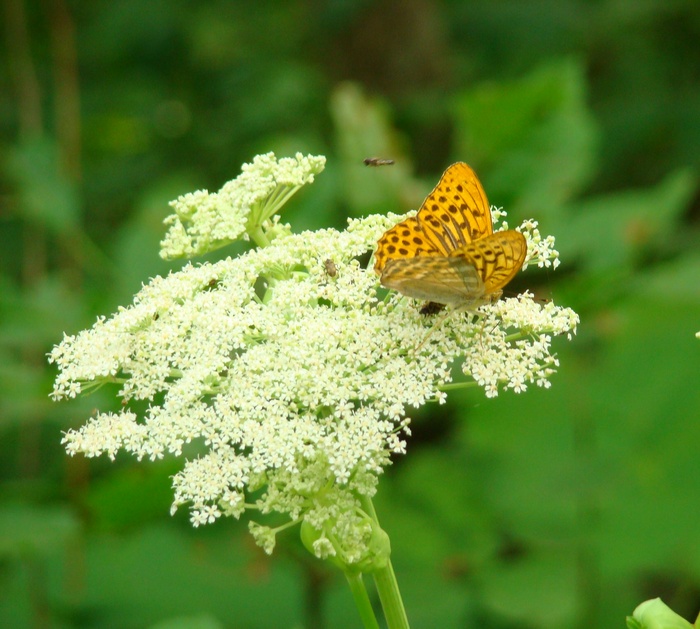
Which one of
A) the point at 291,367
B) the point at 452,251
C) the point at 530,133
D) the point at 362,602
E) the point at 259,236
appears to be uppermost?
the point at 530,133

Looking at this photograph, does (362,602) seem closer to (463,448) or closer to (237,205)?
(237,205)

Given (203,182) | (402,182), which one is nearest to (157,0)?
(203,182)

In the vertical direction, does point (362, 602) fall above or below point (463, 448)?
below

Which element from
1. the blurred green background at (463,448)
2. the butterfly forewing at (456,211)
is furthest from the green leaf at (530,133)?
the butterfly forewing at (456,211)

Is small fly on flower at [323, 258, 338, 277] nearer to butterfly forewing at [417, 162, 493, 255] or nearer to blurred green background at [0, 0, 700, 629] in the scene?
butterfly forewing at [417, 162, 493, 255]

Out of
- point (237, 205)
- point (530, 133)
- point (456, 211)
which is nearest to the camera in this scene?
point (456, 211)

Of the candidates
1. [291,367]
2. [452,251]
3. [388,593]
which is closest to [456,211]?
[452,251]

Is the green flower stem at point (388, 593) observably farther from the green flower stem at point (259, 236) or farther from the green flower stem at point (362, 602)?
the green flower stem at point (259, 236)
